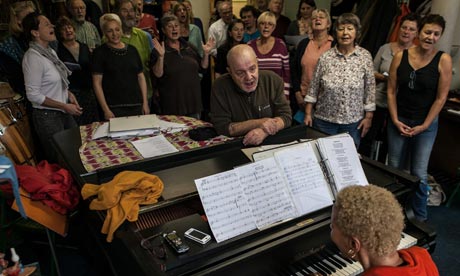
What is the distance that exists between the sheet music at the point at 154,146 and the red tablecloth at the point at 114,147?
0.03 m

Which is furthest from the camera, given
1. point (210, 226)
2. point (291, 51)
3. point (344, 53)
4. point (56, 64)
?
point (291, 51)

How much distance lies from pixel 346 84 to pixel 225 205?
1.60m

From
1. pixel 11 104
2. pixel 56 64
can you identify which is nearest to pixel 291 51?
pixel 56 64

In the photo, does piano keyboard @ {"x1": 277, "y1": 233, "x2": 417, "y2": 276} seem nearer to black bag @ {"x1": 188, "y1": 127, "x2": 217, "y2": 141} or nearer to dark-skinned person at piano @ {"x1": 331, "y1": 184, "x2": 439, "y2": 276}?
dark-skinned person at piano @ {"x1": 331, "y1": 184, "x2": 439, "y2": 276}

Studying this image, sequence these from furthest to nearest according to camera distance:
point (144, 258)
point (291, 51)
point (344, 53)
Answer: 1. point (291, 51)
2. point (344, 53)
3. point (144, 258)

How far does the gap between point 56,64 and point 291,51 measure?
7.54 feet

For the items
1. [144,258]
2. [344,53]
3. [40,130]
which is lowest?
[40,130]

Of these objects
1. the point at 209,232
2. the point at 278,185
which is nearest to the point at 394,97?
the point at 278,185

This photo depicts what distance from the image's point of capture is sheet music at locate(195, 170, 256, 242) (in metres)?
1.26

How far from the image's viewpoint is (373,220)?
100cm

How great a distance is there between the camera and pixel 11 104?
2822 millimetres

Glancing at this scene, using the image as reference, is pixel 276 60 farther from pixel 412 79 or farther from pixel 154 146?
pixel 154 146

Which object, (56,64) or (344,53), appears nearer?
(344,53)

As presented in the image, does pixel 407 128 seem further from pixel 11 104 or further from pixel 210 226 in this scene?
pixel 11 104
